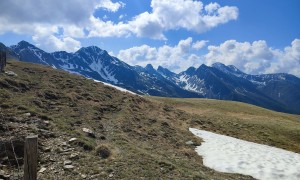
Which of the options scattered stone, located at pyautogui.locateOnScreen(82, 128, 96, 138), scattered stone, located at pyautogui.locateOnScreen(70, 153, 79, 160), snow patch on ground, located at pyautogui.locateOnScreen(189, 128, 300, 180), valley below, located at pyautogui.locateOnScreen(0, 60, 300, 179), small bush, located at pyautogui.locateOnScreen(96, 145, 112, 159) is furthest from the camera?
scattered stone, located at pyautogui.locateOnScreen(82, 128, 96, 138)

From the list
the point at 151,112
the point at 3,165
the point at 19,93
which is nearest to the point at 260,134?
the point at 151,112

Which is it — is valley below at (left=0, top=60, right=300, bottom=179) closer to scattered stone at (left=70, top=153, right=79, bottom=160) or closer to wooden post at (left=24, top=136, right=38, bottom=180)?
scattered stone at (left=70, top=153, right=79, bottom=160)

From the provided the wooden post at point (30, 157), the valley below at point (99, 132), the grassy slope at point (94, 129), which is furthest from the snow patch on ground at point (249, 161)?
the wooden post at point (30, 157)

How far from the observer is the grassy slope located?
63.4ft

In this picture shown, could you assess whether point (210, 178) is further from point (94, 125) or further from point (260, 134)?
point (260, 134)

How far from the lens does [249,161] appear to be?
94.1 feet

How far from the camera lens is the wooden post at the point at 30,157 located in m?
7.10

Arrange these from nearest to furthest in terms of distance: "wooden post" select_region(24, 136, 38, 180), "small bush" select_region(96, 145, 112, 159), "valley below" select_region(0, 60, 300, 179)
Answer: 1. "wooden post" select_region(24, 136, 38, 180)
2. "valley below" select_region(0, 60, 300, 179)
3. "small bush" select_region(96, 145, 112, 159)

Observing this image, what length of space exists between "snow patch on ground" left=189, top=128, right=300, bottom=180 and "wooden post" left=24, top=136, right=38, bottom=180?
2068 centimetres

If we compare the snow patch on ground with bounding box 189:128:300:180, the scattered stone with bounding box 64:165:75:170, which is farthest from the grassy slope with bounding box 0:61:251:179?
the snow patch on ground with bounding box 189:128:300:180

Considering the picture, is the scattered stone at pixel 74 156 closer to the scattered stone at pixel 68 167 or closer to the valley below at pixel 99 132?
the valley below at pixel 99 132

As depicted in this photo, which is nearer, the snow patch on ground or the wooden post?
the wooden post

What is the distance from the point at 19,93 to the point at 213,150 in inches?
875

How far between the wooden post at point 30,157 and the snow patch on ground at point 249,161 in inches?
814
